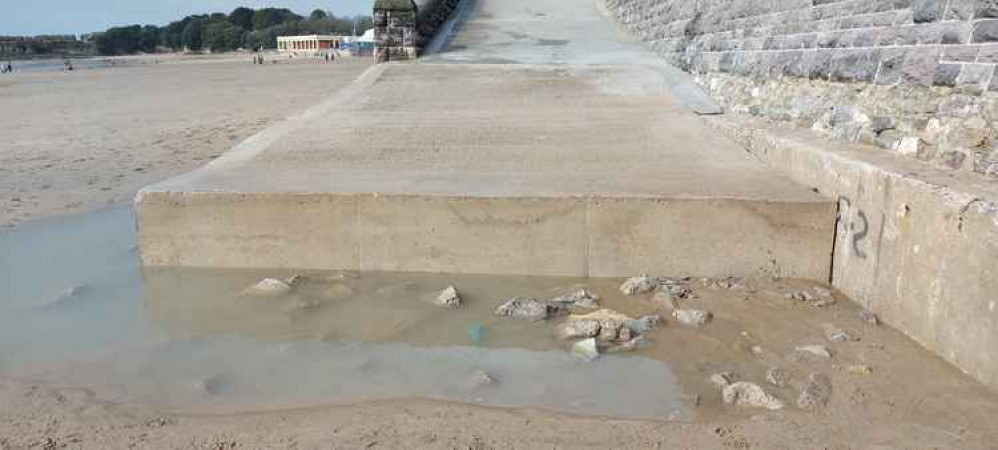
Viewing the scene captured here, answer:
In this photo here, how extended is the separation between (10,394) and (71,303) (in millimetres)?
1464

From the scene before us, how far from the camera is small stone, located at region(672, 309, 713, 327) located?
4.57 meters

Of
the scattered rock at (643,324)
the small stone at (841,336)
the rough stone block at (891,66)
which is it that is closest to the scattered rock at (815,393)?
the small stone at (841,336)

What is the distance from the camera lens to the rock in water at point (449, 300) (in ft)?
16.3

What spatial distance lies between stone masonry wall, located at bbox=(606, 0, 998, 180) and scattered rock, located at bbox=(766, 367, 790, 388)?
171 centimetres

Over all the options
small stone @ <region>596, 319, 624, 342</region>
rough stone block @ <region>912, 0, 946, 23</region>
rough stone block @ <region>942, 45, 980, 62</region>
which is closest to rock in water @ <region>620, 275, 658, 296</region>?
small stone @ <region>596, 319, 624, 342</region>

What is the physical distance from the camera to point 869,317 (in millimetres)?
4496

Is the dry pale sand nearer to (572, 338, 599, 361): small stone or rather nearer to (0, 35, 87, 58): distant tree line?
(572, 338, 599, 361): small stone

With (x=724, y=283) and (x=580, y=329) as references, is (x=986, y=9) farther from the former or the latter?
(x=580, y=329)

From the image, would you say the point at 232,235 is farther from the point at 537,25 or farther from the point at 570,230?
the point at 537,25

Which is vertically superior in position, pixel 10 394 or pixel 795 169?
pixel 795 169

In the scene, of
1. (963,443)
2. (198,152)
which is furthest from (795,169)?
(198,152)

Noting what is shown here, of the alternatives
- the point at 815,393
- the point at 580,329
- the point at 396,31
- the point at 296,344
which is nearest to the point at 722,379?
the point at 815,393

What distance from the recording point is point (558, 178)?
6000 millimetres

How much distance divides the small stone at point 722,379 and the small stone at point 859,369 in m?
0.62
